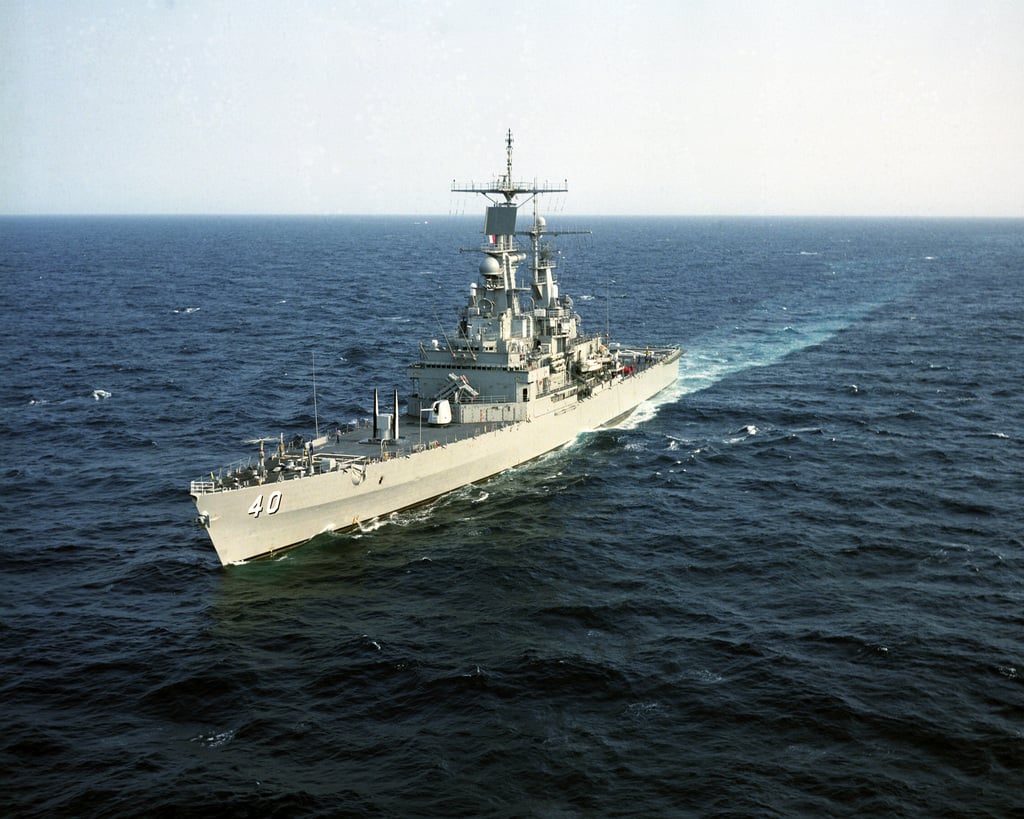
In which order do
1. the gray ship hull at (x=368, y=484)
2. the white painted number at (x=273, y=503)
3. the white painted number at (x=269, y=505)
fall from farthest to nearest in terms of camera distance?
the white painted number at (x=273, y=503), the white painted number at (x=269, y=505), the gray ship hull at (x=368, y=484)

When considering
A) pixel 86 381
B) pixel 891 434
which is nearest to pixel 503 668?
pixel 891 434

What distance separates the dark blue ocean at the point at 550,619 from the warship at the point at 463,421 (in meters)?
1.53

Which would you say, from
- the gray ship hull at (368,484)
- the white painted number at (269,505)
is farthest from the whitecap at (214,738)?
the white painted number at (269,505)

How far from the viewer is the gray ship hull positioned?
37.3 metres

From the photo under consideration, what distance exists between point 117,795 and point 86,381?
5154 centimetres

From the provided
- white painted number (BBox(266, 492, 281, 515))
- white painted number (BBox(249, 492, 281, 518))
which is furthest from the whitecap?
white painted number (BBox(266, 492, 281, 515))

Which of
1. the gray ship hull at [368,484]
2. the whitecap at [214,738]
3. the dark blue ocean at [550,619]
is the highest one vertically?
the gray ship hull at [368,484]

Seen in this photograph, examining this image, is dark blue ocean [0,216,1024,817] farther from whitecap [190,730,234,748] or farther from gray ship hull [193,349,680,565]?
gray ship hull [193,349,680,565]

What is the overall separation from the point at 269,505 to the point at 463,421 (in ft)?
48.4

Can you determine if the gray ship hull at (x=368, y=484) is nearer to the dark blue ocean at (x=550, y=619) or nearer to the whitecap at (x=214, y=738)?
the dark blue ocean at (x=550, y=619)

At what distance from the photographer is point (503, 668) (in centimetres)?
2952

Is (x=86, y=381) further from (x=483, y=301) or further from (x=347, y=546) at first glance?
(x=347, y=546)

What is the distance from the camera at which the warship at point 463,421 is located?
38.7 meters

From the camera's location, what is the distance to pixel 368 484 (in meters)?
41.7
